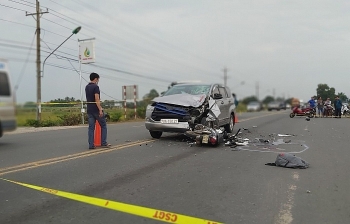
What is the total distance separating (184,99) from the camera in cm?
988

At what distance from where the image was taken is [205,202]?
14.2ft

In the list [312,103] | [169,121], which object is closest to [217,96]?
[169,121]

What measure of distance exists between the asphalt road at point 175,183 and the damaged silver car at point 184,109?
3.50 feet

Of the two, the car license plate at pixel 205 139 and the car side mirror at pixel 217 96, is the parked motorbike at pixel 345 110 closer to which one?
the car side mirror at pixel 217 96

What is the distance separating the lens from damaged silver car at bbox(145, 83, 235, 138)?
9.65 meters

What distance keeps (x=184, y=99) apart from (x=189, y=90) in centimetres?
92

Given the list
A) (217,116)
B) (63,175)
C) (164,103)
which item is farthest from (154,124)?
(63,175)

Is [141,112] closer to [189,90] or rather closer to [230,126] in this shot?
[230,126]

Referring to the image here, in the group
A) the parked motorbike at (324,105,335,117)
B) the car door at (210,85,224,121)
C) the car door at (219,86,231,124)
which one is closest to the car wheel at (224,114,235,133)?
the car door at (219,86,231,124)

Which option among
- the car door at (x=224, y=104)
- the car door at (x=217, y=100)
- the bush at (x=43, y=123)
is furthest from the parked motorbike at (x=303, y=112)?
the bush at (x=43, y=123)

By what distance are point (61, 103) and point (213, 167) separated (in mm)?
5153

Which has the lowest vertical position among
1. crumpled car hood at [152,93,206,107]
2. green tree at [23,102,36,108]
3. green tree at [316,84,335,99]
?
green tree at [23,102,36,108]

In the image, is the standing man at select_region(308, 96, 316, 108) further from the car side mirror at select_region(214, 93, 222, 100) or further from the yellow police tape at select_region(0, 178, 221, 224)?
the yellow police tape at select_region(0, 178, 221, 224)

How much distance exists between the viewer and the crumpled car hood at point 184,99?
9.76m
